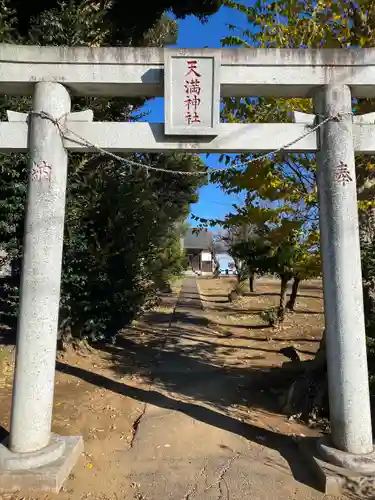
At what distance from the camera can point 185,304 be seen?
17672mm

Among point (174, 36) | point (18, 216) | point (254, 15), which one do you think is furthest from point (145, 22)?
point (18, 216)

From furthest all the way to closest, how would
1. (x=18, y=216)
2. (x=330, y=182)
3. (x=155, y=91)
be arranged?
(x=18, y=216)
(x=155, y=91)
(x=330, y=182)

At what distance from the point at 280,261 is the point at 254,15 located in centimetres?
715

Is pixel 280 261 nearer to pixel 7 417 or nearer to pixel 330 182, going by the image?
pixel 330 182

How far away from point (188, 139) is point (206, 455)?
3.43 meters

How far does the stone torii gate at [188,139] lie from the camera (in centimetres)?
379

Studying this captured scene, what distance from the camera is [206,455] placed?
416 centimetres

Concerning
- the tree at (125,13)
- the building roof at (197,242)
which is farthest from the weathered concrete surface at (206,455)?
the building roof at (197,242)

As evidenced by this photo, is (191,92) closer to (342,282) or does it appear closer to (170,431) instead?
(342,282)

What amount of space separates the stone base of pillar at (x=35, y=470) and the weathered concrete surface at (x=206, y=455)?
64 cm

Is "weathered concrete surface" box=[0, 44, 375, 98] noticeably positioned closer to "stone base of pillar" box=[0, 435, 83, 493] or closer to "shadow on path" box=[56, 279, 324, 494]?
"stone base of pillar" box=[0, 435, 83, 493]

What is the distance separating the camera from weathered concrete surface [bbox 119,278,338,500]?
3.51 m

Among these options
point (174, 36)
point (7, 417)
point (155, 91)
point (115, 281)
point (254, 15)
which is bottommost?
point (7, 417)

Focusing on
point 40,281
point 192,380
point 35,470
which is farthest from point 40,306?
point 192,380
